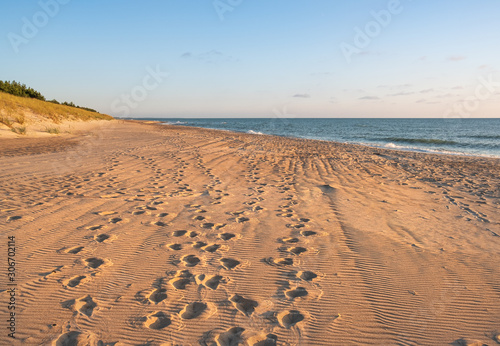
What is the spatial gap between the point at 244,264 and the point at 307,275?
70 cm

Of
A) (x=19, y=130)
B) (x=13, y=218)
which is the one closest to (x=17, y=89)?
(x=19, y=130)

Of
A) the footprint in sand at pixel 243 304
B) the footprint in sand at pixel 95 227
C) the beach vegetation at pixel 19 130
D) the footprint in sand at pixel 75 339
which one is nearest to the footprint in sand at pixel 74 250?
the footprint in sand at pixel 95 227

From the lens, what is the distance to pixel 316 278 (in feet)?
10.00

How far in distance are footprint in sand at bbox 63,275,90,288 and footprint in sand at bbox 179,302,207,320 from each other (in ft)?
3.63

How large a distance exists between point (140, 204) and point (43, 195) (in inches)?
74.7

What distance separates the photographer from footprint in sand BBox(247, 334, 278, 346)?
2164mm

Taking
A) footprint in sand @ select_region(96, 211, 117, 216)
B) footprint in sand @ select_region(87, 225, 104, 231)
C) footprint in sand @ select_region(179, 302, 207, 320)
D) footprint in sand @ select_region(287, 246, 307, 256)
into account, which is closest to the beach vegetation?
footprint in sand @ select_region(96, 211, 117, 216)

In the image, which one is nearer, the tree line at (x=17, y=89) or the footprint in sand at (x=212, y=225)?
the footprint in sand at (x=212, y=225)

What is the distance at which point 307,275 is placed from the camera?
10.2 feet

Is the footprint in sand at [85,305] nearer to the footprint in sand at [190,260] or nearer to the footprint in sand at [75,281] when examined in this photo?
the footprint in sand at [75,281]

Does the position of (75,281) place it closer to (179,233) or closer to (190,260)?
(190,260)

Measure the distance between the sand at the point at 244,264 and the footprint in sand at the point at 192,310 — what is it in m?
0.01

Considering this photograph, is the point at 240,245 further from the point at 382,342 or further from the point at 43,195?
the point at 43,195

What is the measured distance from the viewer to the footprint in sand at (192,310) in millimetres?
2406
